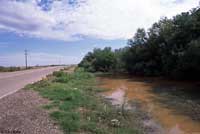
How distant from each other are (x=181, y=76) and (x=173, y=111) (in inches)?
803

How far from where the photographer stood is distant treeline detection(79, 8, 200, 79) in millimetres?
30859

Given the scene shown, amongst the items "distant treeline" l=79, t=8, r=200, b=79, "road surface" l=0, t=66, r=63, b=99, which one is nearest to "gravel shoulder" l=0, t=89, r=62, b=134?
"road surface" l=0, t=66, r=63, b=99

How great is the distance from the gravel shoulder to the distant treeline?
57.4 feet

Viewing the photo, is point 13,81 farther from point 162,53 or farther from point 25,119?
point 162,53

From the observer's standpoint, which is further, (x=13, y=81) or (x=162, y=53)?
(x=162, y=53)

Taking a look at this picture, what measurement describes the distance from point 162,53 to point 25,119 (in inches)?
1251

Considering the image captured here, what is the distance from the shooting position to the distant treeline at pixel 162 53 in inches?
1215

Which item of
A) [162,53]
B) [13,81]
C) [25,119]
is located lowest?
[25,119]

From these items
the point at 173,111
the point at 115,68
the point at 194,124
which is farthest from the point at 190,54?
the point at 115,68

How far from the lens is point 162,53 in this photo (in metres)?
39.9

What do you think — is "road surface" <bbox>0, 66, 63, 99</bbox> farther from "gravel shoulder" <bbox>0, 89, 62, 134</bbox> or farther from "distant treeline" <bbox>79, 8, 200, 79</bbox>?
"distant treeline" <bbox>79, 8, 200, 79</bbox>

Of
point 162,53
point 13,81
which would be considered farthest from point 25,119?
point 162,53

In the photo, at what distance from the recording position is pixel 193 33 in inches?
1257

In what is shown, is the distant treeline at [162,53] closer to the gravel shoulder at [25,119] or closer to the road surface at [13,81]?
the road surface at [13,81]
